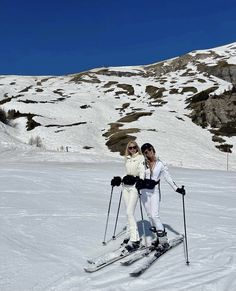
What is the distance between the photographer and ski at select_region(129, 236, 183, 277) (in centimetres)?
847

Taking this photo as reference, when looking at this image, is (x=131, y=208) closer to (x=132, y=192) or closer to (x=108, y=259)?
(x=132, y=192)

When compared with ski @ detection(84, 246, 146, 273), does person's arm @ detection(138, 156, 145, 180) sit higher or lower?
higher

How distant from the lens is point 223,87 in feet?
355

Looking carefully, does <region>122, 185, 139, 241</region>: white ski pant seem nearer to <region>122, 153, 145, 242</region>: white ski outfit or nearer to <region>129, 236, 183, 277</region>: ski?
<region>122, 153, 145, 242</region>: white ski outfit

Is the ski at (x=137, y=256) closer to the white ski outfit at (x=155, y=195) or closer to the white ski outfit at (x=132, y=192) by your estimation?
the white ski outfit at (x=132, y=192)

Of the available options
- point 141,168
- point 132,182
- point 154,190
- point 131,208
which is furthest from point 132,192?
point 141,168

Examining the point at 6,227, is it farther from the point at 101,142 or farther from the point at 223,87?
the point at 223,87

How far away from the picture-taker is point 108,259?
938 cm

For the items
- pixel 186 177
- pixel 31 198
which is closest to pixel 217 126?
pixel 186 177

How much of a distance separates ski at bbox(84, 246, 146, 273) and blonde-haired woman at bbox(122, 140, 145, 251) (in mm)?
262

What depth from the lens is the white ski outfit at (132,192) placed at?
10.0 m

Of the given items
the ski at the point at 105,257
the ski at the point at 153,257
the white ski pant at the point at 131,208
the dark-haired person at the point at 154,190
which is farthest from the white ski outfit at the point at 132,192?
the ski at the point at 153,257

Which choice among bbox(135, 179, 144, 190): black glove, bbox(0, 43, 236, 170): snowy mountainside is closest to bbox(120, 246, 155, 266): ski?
bbox(135, 179, 144, 190): black glove

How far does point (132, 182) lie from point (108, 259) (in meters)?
1.84
